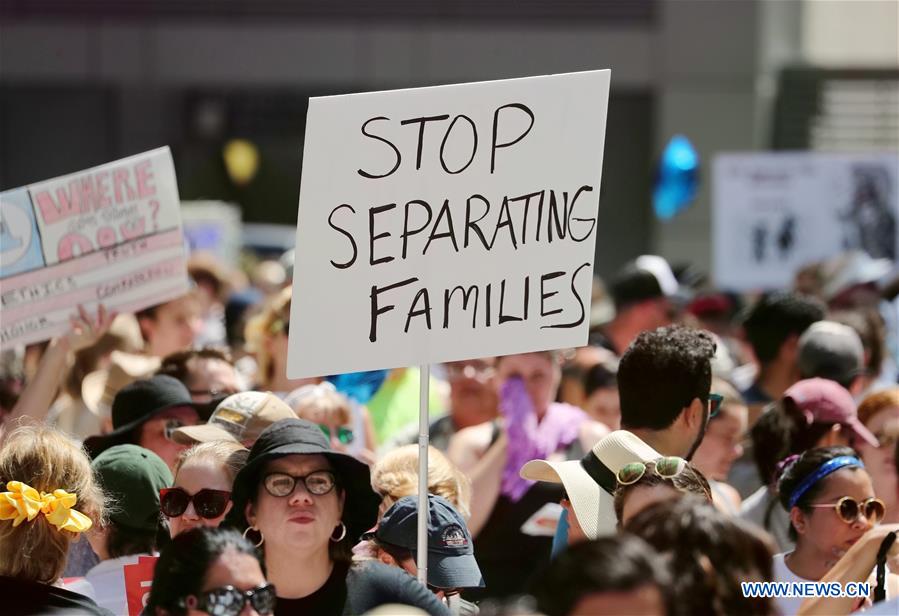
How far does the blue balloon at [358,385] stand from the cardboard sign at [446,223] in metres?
2.22

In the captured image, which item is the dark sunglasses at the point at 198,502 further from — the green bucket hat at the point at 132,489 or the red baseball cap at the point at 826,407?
the red baseball cap at the point at 826,407

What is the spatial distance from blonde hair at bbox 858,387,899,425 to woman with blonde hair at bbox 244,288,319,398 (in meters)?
2.16

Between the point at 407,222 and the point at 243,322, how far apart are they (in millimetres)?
5487

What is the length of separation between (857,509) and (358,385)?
2.66 meters

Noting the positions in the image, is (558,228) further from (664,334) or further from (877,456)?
(877,456)

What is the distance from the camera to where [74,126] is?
22.8 m

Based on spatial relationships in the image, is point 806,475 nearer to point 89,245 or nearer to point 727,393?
point 727,393

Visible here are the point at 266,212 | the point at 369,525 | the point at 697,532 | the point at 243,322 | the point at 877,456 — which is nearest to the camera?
the point at 697,532

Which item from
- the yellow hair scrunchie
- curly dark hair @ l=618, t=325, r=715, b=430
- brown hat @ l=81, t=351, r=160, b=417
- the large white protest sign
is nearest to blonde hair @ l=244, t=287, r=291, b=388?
brown hat @ l=81, t=351, r=160, b=417

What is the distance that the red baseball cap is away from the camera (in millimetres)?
5012

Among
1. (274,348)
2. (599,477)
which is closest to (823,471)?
(599,477)

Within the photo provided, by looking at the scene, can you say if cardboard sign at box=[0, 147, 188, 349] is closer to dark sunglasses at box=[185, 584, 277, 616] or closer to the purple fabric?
the purple fabric

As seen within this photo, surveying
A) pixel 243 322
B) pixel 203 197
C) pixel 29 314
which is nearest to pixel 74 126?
pixel 203 197

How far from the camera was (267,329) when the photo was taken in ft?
21.7
